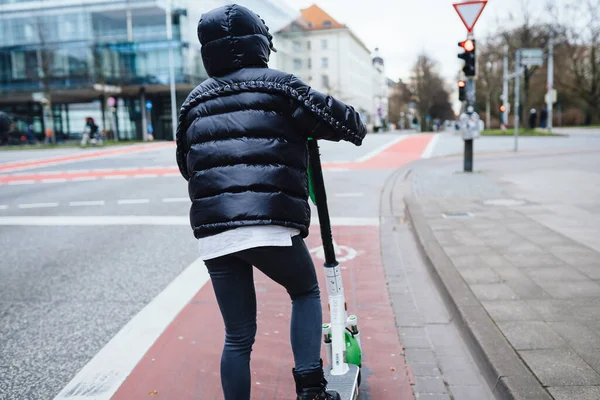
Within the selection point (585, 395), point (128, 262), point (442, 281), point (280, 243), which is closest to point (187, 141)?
point (280, 243)

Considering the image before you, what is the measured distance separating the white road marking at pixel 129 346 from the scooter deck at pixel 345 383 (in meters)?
1.23

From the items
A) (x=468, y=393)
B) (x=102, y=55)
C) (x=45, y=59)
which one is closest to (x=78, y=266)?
(x=468, y=393)

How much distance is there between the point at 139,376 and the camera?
3191 millimetres

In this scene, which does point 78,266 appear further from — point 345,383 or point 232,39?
point 232,39

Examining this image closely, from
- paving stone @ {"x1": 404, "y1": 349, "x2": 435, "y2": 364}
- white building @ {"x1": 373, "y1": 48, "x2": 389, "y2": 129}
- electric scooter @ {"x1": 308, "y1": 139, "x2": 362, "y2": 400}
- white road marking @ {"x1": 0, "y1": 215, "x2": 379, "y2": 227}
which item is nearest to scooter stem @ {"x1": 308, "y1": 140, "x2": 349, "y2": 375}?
electric scooter @ {"x1": 308, "y1": 139, "x2": 362, "y2": 400}

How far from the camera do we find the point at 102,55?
49.1 m

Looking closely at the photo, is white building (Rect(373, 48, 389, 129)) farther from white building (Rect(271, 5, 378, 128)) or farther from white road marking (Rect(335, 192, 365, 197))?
white road marking (Rect(335, 192, 365, 197))

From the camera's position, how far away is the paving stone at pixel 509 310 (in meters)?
3.58

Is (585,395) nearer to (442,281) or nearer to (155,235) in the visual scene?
(442,281)

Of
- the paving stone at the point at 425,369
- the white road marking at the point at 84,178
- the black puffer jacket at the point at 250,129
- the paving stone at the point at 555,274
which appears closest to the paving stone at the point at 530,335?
the paving stone at the point at 425,369

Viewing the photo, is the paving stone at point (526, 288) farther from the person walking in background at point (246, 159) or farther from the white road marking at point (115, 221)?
the white road marking at point (115, 221)

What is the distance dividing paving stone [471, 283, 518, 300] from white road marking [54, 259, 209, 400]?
7.41ft

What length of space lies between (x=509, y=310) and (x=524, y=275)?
91 centimetres

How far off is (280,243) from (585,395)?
1.63 metres
